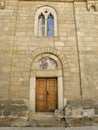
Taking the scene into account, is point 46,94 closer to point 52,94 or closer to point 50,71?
point 52,94

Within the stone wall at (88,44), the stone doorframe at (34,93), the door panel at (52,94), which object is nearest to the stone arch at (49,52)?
the stone doorframe at (34,93)

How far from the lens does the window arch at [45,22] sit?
42.7 feet

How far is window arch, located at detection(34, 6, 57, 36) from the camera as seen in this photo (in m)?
13.0

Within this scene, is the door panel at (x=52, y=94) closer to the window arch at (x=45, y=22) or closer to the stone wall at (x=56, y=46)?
the stone wall at (x=56, y=46)

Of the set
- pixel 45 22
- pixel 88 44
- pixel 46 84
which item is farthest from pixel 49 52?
pixel 88 44

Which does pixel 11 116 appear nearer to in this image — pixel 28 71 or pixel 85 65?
pixel 28 71

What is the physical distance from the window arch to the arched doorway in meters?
1.55

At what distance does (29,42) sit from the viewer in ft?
41.0

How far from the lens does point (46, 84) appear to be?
11977 millimetres

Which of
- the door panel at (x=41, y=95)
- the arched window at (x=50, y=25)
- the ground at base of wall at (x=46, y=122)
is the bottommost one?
the ground at base of wall at (x=46, y=122)

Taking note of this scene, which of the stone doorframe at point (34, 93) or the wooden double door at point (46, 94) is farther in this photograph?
the wooden double door at point (46, 94)

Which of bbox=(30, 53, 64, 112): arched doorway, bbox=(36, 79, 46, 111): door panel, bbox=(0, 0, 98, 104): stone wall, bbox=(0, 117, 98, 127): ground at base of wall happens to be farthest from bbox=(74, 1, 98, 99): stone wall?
bbox=(0, 117, 98, 127): ground at base of wall

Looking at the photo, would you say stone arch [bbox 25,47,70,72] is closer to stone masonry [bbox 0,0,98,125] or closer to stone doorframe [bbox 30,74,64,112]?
stone masonry [bbox 0,0,98,125]

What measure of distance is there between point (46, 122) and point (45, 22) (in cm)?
657
